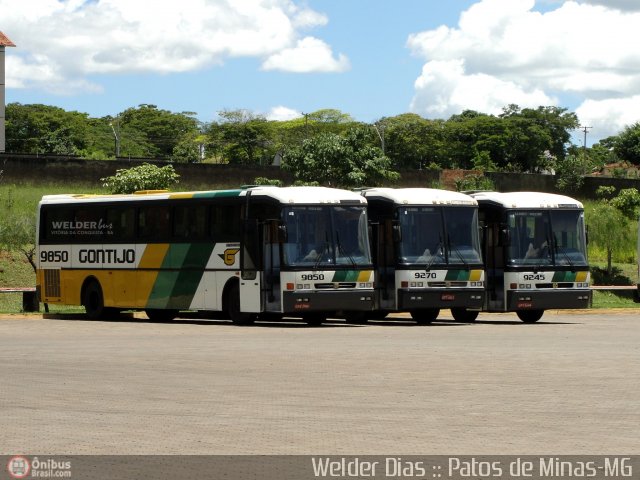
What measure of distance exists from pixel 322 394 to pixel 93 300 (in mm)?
21263

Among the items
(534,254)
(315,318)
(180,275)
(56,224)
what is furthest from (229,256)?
(56,224)

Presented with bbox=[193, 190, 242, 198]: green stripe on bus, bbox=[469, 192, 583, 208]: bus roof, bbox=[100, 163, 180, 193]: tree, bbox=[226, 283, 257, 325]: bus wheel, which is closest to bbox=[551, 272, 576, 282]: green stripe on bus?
bbox=[469, 192, 583, 208]: bus roof

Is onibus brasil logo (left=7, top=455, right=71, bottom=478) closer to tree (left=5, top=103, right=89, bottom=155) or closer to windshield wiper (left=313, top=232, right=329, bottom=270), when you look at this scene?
windshield wiper (left=313, top=232, right=329, bottom=270)

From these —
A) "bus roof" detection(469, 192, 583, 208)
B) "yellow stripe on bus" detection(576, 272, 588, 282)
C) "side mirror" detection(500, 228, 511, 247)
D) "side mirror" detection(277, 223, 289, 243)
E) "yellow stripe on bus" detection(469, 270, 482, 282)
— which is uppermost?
"bus roof" detection(469, 192, 583, 208)

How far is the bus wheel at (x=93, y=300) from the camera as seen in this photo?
34.8m

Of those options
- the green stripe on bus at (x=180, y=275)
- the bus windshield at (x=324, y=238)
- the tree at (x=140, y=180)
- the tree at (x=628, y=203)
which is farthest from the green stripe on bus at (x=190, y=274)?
the tree at (x=628, y=203)

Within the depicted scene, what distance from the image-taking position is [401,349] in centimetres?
2180

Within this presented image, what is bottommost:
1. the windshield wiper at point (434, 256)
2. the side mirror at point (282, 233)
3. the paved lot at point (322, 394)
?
the paved lot at point (322, 394)

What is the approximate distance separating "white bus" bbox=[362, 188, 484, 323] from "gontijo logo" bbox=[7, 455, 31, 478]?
2026 cm

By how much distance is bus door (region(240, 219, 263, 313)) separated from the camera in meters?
29.5

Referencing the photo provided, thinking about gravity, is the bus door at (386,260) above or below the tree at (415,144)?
below

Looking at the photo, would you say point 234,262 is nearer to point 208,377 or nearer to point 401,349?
point 401,349

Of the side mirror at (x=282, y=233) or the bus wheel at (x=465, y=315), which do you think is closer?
the side mirror at (x=282, y=233)

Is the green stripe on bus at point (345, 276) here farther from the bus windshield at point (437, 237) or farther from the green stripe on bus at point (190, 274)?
the green stripe on bus at point (190, 274)
